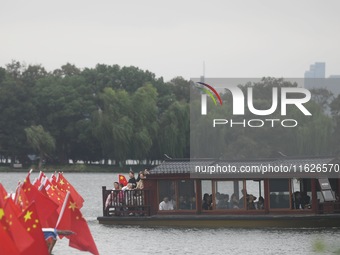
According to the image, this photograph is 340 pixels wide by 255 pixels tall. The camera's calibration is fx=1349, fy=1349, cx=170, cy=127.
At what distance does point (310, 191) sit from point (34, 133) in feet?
259

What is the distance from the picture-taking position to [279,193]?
45.5m

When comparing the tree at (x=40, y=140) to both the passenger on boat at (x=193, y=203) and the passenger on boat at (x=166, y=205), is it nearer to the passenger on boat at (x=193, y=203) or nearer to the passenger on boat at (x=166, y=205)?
the passenger on boat at (x=166, y=205)

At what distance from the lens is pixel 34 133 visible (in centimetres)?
12288

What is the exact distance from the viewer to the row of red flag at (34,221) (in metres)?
25.1

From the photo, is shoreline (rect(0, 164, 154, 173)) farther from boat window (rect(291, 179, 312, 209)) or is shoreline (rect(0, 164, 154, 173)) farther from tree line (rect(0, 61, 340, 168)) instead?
boat window (rect(291, 179, 312, 209))

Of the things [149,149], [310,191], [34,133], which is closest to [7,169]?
[34,133]

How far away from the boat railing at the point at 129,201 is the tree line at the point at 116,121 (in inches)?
1441

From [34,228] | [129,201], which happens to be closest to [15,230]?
[34,228]

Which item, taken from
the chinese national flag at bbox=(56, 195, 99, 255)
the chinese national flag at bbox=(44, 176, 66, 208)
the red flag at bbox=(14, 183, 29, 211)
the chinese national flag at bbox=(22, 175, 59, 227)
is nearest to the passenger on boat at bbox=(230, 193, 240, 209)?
the chinese national flag at bbox=(44, 176, 66, 208)

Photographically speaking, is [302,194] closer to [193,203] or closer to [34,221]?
[193,203]

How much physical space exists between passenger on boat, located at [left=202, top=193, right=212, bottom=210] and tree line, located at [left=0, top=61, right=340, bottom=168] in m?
37.2

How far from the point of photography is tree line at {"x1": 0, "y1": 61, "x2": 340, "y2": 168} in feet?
291

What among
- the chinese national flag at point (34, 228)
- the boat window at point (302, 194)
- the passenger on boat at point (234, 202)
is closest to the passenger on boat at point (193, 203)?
the passenger on boat at point (234, 202)

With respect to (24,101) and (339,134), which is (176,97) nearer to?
(24,101)
